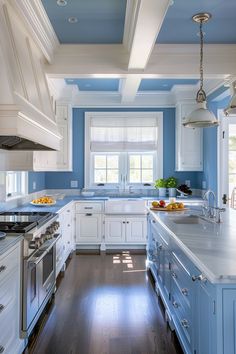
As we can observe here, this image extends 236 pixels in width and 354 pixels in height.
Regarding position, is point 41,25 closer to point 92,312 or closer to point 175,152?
point 92,312

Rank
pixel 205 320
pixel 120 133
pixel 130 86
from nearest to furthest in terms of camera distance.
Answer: pixel 205 320 < pixel 130 86 < pixel 120 133

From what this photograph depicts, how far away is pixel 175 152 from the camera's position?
5.99 m

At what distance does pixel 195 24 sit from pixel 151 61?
2.37 feet

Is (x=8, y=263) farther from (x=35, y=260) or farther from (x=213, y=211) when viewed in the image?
(x=213, y=211)

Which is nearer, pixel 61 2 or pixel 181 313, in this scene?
pixel 181 313

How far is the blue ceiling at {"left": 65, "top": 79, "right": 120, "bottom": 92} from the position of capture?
503 cm

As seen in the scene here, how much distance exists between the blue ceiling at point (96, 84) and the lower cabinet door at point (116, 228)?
2190 millimetres

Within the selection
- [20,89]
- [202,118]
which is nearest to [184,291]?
[202,118]

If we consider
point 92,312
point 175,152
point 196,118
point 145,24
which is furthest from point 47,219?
point 175,152

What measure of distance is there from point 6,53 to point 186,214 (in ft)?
7.49

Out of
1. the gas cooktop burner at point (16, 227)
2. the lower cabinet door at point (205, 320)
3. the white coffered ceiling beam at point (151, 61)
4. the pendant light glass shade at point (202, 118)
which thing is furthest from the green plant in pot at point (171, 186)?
the lower cabinet door at point (205, 320)

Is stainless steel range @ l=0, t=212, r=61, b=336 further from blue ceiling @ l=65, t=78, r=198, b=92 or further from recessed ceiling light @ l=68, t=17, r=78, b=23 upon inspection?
blue ceiling @ l=65, t=78, r=198, b=92

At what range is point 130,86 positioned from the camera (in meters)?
4.50

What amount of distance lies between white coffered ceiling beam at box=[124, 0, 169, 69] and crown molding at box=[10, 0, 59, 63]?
2.44 ft
